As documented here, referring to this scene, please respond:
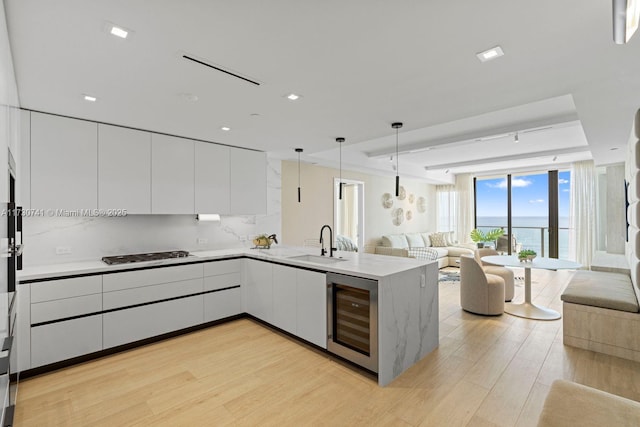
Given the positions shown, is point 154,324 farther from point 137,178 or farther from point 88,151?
point 88,151

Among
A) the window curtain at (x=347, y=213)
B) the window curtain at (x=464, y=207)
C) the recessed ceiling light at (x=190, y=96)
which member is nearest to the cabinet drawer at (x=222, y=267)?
the recessed ceiling light at (x=190, y=96)

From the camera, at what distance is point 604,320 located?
120 inches

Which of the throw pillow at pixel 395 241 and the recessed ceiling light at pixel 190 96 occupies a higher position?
the recessed ceiling light at pixel 190 96

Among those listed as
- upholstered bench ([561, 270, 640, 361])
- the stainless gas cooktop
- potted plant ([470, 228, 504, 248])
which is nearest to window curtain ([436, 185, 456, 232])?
potted plant ([470, 228, 504, 248])

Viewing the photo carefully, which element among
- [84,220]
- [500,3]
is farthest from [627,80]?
[84,220]

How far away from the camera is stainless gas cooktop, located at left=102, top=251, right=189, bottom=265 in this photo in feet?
10.7

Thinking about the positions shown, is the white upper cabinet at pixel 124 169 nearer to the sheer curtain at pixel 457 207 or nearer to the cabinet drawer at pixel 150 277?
the cabinet drawer at pixel 150 277

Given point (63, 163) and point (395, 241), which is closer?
point (63, 163)

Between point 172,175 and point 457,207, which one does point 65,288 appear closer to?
point 172,175

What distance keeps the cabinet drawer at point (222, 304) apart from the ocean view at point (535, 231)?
772 centimetres

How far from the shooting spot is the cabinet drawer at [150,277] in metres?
3.07

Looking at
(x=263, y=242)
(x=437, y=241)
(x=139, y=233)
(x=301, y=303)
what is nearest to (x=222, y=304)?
(x=263, y=242)

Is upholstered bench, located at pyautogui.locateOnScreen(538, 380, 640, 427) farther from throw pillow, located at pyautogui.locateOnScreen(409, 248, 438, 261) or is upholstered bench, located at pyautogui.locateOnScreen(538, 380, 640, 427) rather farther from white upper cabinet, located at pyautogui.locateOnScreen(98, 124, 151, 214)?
throw pillow, located at pyautogui.locateOnScreen(409, 248, 438, 261)

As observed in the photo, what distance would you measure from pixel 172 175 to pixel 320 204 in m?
2.96
